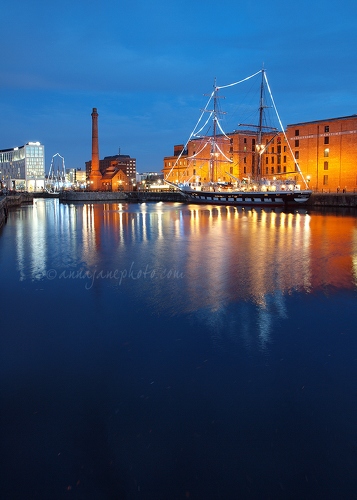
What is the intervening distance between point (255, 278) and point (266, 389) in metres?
7.66

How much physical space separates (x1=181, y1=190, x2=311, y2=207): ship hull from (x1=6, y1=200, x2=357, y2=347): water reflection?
95.2 ft

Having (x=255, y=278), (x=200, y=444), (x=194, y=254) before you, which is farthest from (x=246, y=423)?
(x=194, y=254)

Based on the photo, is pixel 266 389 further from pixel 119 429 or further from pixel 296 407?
pixel 119 429

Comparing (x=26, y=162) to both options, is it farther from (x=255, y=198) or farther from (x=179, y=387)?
(x=179, y=387)

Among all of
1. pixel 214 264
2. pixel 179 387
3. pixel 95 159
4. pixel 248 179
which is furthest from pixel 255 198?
pixel 179 387

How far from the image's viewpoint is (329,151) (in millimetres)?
62438

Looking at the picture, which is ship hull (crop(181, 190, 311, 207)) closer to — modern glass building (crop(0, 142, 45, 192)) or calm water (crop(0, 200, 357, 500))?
calm water (crop(0, 200, 357, 500))

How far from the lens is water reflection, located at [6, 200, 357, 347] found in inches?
423

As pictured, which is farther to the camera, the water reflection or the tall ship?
the tall ship

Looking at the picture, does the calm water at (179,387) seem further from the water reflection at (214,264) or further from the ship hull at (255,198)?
the ship hull at (255,198)

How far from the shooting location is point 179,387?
6.46 metres

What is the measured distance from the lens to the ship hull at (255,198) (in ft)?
185

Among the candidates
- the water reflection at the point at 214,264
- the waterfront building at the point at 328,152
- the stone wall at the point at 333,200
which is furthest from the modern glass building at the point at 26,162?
the water reflection at the point at 214,264

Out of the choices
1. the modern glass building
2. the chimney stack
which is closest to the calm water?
the chimney stack
